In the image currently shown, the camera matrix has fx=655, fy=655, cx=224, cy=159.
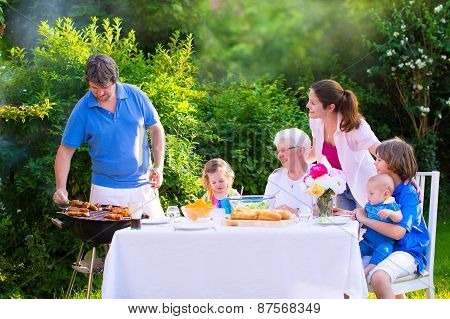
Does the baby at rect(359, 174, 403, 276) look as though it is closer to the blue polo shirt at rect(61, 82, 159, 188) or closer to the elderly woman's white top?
the elderly woman's white top

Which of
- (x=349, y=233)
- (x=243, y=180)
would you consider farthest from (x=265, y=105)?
(x=349, y=233)

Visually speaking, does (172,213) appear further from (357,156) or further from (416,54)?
(416,54)

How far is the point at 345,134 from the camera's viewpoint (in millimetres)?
3693

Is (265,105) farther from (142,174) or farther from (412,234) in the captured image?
(412,234)

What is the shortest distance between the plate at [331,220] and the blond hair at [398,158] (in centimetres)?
34

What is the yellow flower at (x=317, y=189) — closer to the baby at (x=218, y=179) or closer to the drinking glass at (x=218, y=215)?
the drinking glass at (x=218, y=215)

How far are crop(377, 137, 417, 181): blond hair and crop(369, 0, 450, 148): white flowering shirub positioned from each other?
4.88 meters

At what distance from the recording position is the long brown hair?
12.1 ft

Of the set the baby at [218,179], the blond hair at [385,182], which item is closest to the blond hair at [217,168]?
the baby at [218,179]

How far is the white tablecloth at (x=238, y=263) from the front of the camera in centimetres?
270

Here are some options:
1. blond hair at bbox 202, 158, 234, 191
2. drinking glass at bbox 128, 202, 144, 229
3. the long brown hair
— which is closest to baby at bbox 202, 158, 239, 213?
blond hair at bbox 202, 158, 234, 191

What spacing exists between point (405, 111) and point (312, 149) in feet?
17.3

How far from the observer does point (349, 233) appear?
2.69 metres

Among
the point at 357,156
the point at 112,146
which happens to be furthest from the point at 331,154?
the point at 112,146
